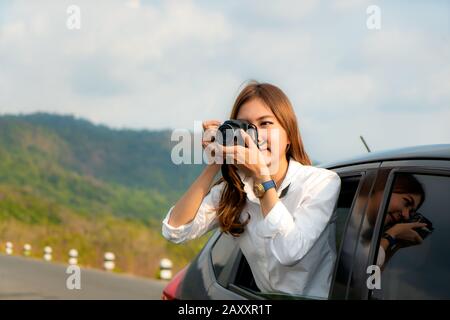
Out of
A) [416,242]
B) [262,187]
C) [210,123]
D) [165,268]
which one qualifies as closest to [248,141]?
[262,187]

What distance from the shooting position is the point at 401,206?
333 cm

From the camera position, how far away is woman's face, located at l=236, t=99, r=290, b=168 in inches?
156

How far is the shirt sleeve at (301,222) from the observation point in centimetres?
354

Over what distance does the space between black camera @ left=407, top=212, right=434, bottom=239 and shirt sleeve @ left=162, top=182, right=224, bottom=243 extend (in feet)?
3.79

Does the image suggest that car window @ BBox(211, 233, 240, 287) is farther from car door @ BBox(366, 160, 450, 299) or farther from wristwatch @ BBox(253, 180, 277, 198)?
car door @ BBox(366, 160, 450, 299)

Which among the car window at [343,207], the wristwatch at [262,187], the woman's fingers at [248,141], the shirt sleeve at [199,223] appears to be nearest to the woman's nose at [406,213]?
the car window at [343,207]

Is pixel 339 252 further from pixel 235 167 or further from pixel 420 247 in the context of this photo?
pixel 235 167

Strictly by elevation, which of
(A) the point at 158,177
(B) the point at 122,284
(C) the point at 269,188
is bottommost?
(A) the point at 158,177

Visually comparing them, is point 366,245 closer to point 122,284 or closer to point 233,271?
point 233,271

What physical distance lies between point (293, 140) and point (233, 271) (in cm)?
69

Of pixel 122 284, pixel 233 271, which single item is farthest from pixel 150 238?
pixel 233 271

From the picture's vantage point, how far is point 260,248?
3852 millimetres

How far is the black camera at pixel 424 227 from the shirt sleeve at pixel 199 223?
3.79 ft

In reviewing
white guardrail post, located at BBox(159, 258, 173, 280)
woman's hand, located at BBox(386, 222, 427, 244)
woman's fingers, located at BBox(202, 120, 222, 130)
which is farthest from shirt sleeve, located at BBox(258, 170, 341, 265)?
white guardrail post, located at BBox(159, 258, 173, 280)
